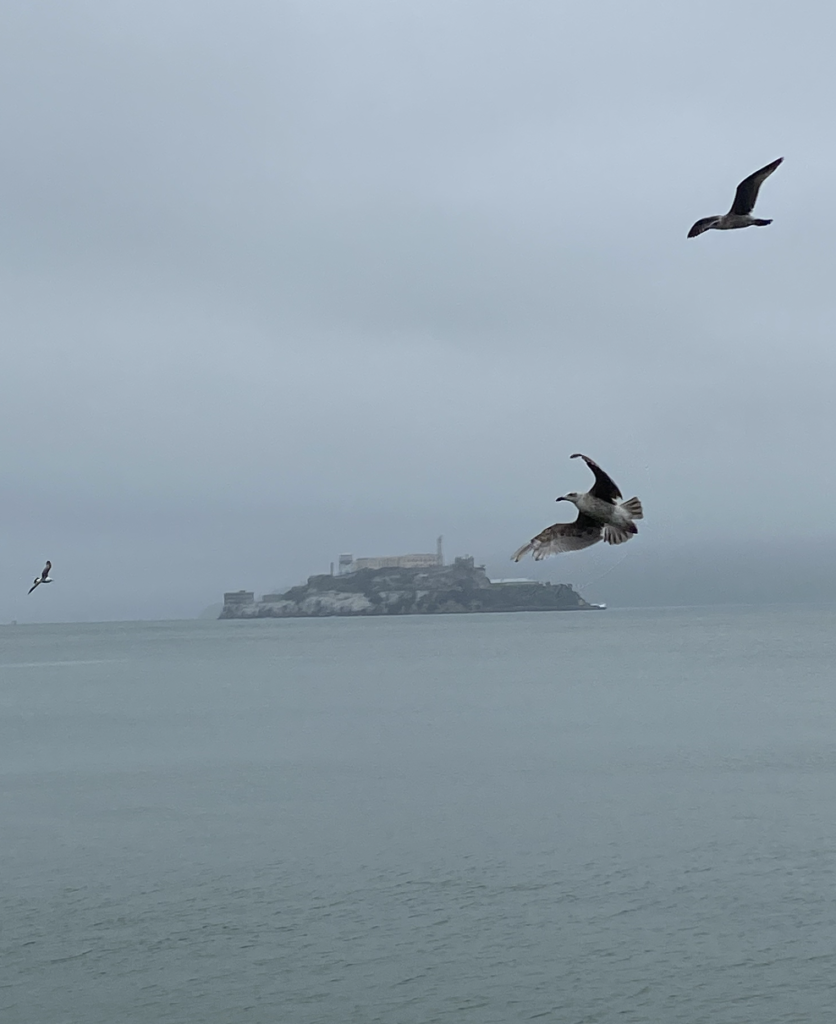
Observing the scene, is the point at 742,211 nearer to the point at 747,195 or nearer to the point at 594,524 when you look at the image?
the point at 747,195

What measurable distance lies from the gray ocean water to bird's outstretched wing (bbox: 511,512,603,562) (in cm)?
2326

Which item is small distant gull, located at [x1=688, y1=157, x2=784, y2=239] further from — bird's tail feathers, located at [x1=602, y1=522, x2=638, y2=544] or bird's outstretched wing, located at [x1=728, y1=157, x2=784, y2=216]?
bird's tail feathers, located at [x1=602, y1=522, x2=638, y2=544]

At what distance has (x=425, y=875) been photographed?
50.8 m

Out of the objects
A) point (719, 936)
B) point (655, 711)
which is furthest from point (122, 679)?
point (719, 936)

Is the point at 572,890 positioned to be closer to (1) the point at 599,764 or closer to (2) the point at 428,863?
(2) the point at 428,863

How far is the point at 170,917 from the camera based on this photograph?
147 ft

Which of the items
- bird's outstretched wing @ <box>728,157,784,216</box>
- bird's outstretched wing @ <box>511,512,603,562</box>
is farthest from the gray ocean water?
bird's outstretched wing @ <box>728,157,784,216</box>

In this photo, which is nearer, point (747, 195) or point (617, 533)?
point (617, 533)

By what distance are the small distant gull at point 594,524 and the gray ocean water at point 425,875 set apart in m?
23.3

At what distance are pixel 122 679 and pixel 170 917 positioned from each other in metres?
148

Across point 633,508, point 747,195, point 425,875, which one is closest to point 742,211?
point 747,195

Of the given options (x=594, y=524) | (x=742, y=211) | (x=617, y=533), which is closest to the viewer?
(x=617, y=533)

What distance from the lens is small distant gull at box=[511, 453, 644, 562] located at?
48.0 feet

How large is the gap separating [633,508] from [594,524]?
1.90ft
